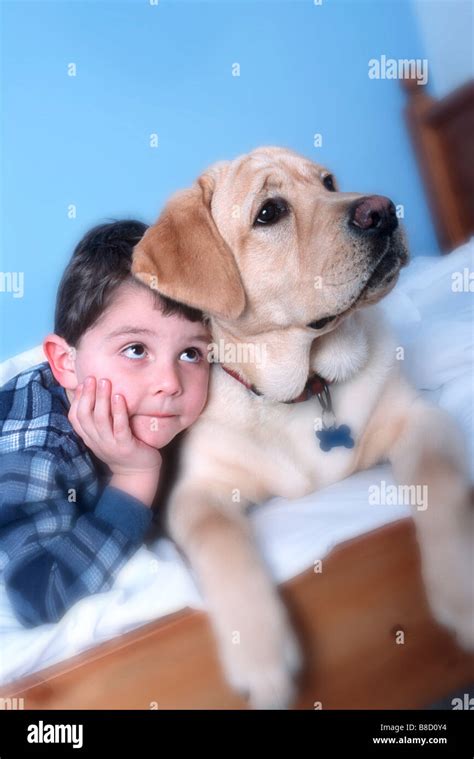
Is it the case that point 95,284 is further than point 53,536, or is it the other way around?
point 95,284

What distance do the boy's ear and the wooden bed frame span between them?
1.98 ft

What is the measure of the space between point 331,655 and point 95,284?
2.70 feet

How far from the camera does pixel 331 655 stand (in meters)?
1.10

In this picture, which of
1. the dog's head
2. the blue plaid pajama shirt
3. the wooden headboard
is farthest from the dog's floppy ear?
the wooden headboard

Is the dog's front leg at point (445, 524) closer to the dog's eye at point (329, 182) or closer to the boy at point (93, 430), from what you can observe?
the boy at point (93, 430)

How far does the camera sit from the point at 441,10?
7.26ft

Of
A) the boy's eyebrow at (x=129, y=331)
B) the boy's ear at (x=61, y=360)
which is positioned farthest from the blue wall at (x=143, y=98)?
the boy's eyebrow at (x=129, y=331)

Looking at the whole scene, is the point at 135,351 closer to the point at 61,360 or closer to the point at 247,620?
the point at 61,360

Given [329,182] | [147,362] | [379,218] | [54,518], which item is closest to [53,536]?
[54,518]

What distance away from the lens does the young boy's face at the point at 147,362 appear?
4.28ft

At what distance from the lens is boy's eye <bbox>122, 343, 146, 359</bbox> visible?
1320 mm

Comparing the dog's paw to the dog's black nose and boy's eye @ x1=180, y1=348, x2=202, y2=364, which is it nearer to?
boy's eye @ x1=180, y1=348, x2=202, y2=364

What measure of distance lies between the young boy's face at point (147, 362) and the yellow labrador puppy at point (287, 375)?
7cm

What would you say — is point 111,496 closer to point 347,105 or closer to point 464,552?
point 464,552
